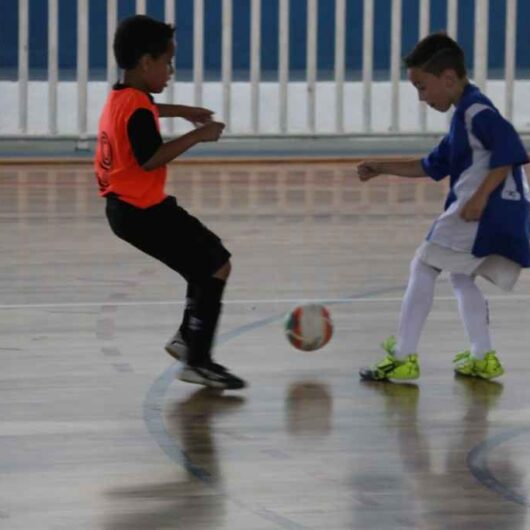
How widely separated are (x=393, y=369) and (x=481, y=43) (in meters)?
7.52

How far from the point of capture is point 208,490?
143 inches

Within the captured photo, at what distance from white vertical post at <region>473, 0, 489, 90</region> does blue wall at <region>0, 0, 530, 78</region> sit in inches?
29.6

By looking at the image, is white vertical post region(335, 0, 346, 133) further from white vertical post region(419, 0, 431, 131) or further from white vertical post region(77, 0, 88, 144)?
white vertical post region(77, 0, 88, 144)

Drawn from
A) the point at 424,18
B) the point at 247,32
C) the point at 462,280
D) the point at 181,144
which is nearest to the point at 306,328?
the point at 462,280

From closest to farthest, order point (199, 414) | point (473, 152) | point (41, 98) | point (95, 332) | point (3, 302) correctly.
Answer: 1. point (199, 414)
2. point (473, 152)
3. point (95, 332)
4. point (3, 302)
5. point (41, 98)

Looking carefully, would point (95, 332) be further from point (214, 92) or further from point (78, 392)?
point (214, 92)

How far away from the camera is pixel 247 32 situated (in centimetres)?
1294

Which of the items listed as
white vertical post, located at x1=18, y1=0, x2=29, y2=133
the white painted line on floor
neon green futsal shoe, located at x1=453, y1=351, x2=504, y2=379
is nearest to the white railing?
white vertical post, located at x1=18, y1=0, x2=29, y2=133

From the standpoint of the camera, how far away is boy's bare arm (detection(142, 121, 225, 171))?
183 inches

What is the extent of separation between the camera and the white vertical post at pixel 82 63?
38.3ft

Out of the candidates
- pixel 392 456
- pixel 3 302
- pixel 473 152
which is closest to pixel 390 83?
pixel 3 302

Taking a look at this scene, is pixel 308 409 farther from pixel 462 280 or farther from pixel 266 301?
pixel 266 301

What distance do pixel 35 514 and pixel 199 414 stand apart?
102cm

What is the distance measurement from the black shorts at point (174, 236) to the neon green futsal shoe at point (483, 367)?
28.1 inches
